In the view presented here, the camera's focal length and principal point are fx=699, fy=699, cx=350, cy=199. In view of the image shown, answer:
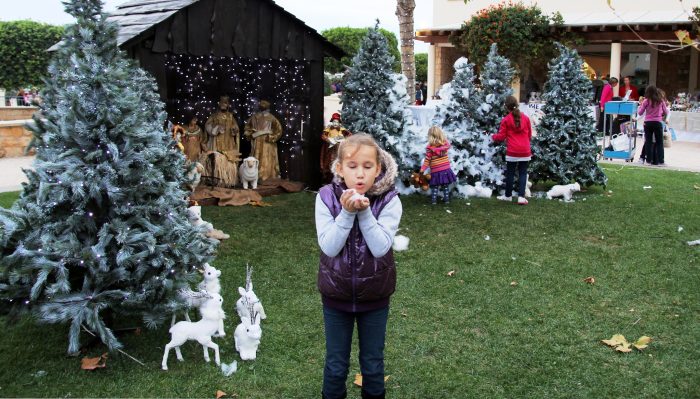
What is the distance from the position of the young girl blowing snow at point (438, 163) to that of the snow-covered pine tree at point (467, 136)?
0.71 metres

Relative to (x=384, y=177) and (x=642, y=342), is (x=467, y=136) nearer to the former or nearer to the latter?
(x=642, y=342)

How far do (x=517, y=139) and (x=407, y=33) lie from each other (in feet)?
16.6

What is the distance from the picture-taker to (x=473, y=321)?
5441 mm

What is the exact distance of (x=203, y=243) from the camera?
16.5 ft

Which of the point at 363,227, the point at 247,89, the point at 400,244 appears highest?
the point at 247,89

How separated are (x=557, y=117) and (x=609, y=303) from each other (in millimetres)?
5538

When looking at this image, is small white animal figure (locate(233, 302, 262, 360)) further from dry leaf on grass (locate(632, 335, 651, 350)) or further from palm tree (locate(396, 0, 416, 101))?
palm tree (locate(396, 0, 416, 101))

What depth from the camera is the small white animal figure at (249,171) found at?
35.8ft

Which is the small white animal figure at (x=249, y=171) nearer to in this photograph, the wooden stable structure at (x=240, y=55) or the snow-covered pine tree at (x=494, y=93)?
the wooden stable structure at (x=240, y=55)

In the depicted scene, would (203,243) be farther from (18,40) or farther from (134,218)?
(18,40)

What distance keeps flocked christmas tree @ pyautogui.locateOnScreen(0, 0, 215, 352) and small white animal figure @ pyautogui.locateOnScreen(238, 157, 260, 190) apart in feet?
20.1

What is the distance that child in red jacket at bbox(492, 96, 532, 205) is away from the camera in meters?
9.95

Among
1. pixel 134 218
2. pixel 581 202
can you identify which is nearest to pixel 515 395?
pixel 134 218

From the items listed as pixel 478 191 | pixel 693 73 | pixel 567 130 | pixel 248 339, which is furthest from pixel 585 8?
pixel 248 339
